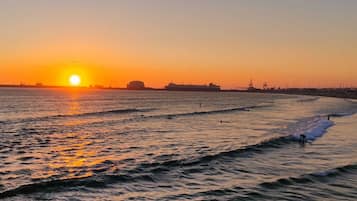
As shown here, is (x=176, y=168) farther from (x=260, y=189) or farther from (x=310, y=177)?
(x=310, y=177)

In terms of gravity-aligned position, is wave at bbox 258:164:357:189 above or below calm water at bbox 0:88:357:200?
above

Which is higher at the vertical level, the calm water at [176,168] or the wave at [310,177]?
the wave at [310,177]

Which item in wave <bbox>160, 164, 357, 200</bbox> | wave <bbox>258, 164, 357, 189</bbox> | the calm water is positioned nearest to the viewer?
wave <bbox>160, 164, 357, 200</bbox>

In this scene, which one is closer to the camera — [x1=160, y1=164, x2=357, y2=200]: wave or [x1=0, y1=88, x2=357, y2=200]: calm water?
[x1=160, y1=164, x2=357, y2=200]: wave

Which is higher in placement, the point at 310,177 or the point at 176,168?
the point at 310,177

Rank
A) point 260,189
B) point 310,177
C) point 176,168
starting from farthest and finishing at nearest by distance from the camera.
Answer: point 176,168, point 310,177, point 260,189

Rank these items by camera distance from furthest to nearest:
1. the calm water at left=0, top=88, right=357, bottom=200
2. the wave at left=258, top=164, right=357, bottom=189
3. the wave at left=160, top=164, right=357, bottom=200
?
the wave at left=258, top=164, right=357, bottom=189 < the calm water at left=0, top=88, right=357, bottom=200 < the wave at left=160, top=164, right=357, bottom=200

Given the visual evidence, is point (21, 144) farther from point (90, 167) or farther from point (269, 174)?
point (269, 174)

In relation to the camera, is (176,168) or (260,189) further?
(176,168)

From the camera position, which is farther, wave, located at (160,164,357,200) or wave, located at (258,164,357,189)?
wave, located at (258,164,357,189)

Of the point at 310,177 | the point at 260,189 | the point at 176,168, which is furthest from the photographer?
the point at 176,168

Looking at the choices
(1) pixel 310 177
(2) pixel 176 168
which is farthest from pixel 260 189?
(2) pixel 176 168

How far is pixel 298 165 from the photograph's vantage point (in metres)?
20.4

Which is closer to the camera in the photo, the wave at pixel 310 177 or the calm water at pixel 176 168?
the calm water at pixel 176 168
